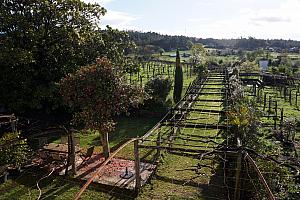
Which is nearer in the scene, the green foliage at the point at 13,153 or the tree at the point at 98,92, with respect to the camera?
the tree at the point at 98,92

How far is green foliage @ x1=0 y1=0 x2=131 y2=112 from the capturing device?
1446 cm

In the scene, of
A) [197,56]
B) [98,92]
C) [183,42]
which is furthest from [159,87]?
[183,42]

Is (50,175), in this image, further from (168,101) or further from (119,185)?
(168,101)

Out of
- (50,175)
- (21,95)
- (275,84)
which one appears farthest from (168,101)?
(275,84)

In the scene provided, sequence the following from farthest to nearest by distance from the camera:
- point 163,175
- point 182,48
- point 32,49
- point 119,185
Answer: point 182,48, point 32,49, point 163,175, point 119,185

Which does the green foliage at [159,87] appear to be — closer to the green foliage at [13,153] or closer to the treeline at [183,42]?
the green foliage at [13,153]

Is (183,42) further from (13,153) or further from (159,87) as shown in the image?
(13,153)

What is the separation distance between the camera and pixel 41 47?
15.8 m

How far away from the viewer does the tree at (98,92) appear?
10211mm

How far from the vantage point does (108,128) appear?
36.0 feet

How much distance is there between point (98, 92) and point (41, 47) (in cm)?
725

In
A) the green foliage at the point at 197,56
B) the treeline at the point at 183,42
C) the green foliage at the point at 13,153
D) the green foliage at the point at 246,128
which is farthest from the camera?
the treeline at the point at 183,42

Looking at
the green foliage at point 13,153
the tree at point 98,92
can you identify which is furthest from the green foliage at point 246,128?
the green foliage at point 13,153

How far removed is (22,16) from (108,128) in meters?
7.81
